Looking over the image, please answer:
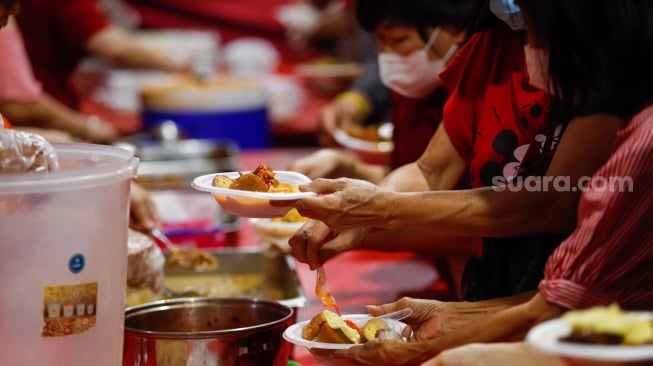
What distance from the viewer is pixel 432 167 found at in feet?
7.12

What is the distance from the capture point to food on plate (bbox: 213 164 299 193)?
1.78 m

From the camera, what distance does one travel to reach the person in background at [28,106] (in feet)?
12.4

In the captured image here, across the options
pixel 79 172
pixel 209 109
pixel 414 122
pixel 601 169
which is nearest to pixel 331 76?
pixel 209 109

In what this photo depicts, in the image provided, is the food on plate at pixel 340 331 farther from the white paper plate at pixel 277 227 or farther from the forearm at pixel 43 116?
the forearm at pixel 43 116

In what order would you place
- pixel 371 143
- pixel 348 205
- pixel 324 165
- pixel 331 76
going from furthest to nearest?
pixel 331 76 → pixel 371 143 → pixel 324 165 → pixel 348 205

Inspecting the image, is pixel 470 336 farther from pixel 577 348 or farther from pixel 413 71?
pixel 413 71

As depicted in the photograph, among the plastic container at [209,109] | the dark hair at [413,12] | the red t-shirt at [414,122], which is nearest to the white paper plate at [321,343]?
the dark hair at [413,12]

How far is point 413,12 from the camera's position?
8.77 ft

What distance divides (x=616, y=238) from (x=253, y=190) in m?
0.63

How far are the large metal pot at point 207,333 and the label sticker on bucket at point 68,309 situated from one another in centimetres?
26

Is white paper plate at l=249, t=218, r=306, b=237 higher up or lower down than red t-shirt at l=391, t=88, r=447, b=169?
lower down

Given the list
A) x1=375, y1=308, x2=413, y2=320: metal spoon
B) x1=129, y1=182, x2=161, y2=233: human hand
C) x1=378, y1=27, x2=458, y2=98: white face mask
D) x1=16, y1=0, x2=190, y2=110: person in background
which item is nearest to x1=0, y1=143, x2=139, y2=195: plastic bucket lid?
x1=375, y1=308, x2=413, y2=320: metal spoon

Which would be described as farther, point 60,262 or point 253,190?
point 253,190

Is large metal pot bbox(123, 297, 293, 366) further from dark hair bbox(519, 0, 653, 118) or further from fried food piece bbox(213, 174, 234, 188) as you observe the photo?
dark hair bbox(519, 0, 653, 118)
